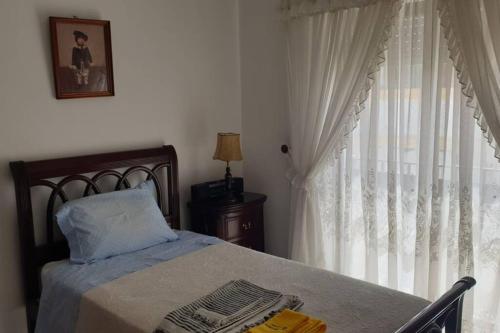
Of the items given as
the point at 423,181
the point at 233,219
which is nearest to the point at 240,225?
the point at 233,219

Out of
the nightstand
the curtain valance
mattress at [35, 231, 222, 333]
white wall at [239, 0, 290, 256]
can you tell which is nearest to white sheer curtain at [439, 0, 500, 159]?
the curtain valance

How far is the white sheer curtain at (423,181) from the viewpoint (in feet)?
8.09

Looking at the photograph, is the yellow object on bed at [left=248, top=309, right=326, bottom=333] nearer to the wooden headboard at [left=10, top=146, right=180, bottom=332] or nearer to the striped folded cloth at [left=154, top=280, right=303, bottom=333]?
the striped folded cloth at [left=154, top=280, right=303, bottom=333]

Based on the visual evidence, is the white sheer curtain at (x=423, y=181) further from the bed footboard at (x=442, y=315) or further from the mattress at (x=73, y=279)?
the mattress at (x=73, y=279)

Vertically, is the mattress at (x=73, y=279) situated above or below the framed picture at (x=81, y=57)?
below

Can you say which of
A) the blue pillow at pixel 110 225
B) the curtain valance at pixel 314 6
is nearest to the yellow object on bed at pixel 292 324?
the blue pillow at pixel 110 225

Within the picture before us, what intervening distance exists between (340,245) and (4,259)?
2.03 metres

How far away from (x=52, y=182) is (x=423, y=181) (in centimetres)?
209

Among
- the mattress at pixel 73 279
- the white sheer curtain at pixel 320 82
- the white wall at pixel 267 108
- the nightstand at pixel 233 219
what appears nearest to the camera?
the mattress at pixel 73 279

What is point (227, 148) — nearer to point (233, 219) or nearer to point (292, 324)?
point (233, 219)

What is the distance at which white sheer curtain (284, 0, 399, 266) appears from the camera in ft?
8.95

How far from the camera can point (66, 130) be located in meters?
→ 2.65

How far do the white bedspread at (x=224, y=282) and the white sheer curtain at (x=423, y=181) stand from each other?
2.51ft

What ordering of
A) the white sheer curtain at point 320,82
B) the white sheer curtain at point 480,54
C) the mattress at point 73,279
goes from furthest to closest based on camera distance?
1. the white sheer curtain at point 320,82
2. the white sheer curtain at point 480,54
3. the mattress at point 73,279
